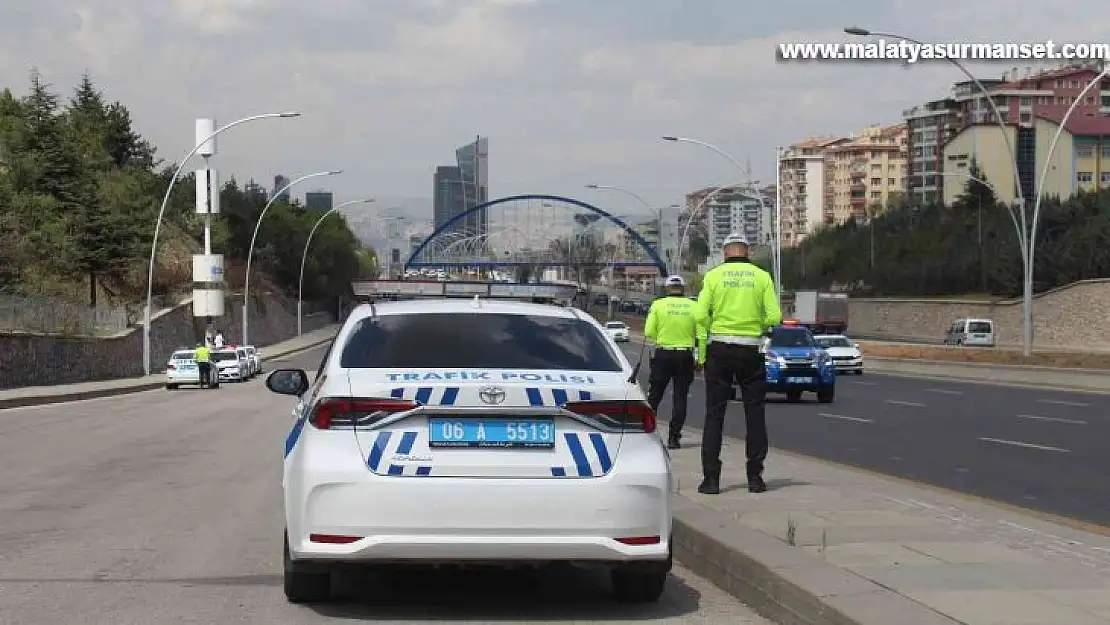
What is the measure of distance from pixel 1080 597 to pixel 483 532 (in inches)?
112

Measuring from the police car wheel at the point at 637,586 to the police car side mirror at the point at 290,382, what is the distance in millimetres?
2260

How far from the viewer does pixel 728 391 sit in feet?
37.4

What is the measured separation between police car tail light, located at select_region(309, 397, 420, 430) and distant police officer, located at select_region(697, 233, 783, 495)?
15.3 ft

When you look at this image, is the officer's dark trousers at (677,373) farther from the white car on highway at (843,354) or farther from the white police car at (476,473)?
the white car on highway at (843,354)

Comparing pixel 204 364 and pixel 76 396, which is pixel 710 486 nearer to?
pixel 76 396

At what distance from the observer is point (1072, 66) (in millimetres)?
168250

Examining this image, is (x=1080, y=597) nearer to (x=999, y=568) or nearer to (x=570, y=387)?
(x=999, y=568)

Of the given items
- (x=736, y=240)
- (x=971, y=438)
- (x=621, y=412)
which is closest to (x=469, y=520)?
(x=621, y=412)

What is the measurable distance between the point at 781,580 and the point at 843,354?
1586 inches

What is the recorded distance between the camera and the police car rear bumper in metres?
6.94

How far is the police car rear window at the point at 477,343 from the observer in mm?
7594

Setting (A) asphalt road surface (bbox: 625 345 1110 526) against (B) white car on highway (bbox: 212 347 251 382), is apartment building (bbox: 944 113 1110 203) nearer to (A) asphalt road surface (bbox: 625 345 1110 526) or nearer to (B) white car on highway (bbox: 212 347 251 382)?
(B) white car on highway (bbox: 212 347 251 382)

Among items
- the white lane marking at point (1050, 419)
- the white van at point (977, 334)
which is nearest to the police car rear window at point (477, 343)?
the white lane marking at point (1050, 419)

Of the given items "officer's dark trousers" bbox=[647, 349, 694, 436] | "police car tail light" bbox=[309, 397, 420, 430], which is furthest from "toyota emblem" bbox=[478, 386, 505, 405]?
"officer's dark trousers" bbox=[647, 349, 694, 436]
